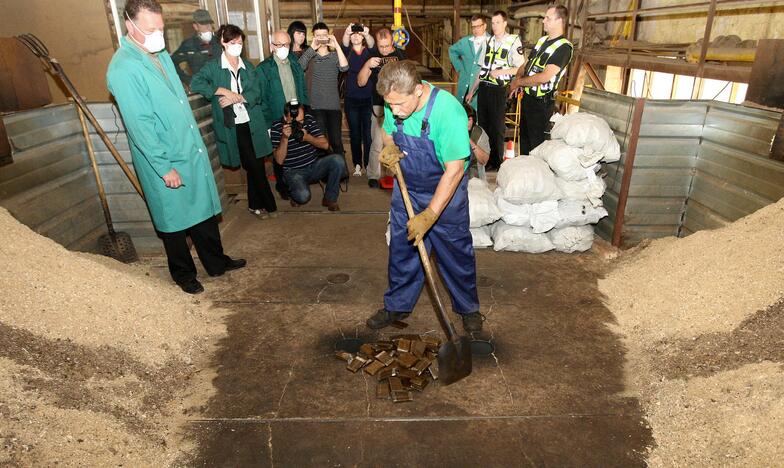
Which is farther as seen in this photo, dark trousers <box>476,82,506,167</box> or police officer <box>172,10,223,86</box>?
dark trousers <box>476,82,506,167</box>

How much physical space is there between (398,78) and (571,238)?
257 cm

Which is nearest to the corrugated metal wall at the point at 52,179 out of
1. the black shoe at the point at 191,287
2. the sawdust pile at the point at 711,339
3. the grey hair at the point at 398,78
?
the black shoe at the point at 191,287

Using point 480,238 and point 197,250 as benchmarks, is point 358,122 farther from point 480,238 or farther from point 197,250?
point 197,250

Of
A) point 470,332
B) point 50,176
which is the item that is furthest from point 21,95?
point 470,332

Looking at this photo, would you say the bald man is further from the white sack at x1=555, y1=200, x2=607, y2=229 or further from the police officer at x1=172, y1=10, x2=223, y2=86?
the white sack at x1=555, y1=200, x2=607, y2=229

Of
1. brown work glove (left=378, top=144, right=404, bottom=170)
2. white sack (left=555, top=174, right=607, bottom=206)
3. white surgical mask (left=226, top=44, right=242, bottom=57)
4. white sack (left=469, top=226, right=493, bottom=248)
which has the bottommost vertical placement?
white sack (left=469, top=226, right=493, bottom=248)

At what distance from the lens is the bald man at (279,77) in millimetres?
5344

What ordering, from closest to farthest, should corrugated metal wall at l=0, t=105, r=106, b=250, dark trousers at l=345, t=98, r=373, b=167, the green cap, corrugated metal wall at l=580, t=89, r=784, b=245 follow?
1. corrugated metal wall at l=0, t=105, r=106, b=250
2. corrugated metal wall at l=580, t=89, r=784, b=245
3. the green cap
4. dark trousers at l=345, t=98, r=373, b=167

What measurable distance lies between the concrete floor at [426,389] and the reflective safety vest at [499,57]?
8.57ft

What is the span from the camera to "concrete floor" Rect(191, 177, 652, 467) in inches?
93.8

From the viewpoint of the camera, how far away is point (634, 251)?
4.28m

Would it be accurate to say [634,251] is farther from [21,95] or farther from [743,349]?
[21,95]

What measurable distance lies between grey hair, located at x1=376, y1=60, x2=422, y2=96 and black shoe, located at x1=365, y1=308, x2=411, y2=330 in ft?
5.09

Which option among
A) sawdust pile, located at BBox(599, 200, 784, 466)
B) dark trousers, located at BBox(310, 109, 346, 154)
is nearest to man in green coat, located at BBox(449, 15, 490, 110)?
dark trousers, located at BBox(310, 109, 346, 154)
